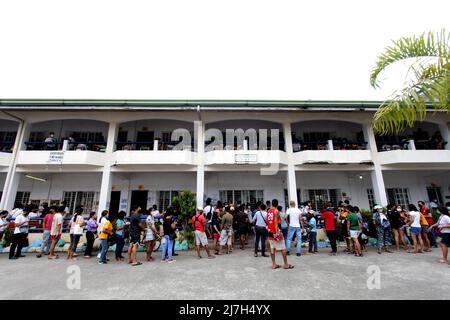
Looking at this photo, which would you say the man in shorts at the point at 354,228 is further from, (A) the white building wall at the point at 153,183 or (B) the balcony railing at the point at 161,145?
(A) the white building wall at the point at 153,183

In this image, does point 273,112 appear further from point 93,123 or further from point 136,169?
point 93,123

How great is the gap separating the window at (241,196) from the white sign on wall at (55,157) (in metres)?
8.83

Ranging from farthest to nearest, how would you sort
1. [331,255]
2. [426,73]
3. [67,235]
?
[67,235], [331,255], [426,73]

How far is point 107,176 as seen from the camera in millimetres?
11461

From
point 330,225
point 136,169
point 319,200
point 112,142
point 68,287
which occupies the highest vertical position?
point 112,142

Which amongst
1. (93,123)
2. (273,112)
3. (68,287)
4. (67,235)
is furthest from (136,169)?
(273,112)

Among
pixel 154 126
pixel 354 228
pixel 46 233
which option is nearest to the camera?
pixel 354 228

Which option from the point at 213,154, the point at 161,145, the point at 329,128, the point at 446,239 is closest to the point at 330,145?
the point at 329,128

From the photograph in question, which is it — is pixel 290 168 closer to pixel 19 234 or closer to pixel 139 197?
pixel 139 197

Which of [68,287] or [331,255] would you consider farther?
[331,255]

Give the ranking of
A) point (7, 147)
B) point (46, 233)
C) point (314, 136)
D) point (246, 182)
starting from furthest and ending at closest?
point (314, 136) < point (246, 182) < point (7, 147) < point (46, 233)

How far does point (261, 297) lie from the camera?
3.90 m

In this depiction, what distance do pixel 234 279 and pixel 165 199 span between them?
927 cm
